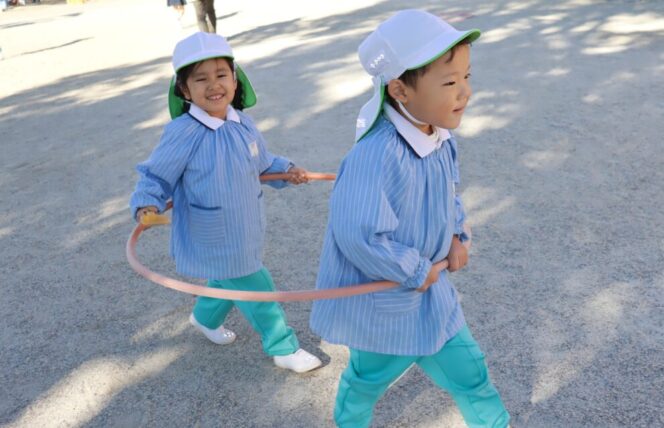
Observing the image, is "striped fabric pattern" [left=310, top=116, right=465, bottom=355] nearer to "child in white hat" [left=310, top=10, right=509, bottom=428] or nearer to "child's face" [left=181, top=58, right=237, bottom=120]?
"child in white hat" [left=310, top=10, right=509, bottom=428]

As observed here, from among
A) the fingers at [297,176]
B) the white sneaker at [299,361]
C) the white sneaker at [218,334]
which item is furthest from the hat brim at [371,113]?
the white sneaker at [218,334]

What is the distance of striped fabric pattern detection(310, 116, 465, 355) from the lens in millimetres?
2123

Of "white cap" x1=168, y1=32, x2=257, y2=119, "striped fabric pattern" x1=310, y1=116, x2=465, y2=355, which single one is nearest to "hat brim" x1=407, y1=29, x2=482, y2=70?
"striped fabric pattern" x1=310, y1=116, x2=465, y2=355

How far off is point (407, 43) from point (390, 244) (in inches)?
22.5

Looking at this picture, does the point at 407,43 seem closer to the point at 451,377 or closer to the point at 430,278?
the point at 430,278

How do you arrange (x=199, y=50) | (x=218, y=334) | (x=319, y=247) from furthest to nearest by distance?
(x=319, y=247) < (x=218, y=334) < (x=199, y=50)

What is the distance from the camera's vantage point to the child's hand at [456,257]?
7.80 feet

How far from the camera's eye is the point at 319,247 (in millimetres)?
4445

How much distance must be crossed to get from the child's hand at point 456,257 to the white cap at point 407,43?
0.60 metres

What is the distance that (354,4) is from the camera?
14320 mm

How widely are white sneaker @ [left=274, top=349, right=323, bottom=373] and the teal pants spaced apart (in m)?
0.73

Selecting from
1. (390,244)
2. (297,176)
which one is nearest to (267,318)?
(297,176)

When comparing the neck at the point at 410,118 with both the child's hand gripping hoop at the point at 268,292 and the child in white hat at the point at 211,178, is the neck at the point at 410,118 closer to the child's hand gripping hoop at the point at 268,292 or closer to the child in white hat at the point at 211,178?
the child's hand gripping hoop at the point at 268,292

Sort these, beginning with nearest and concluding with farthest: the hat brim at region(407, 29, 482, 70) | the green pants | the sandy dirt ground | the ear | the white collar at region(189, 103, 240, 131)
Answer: the hat brim at region(407, 29, 482, 70), the ear, the white collar at region(189, 103, 240, 131), the sandy dirt ground, the green pants
